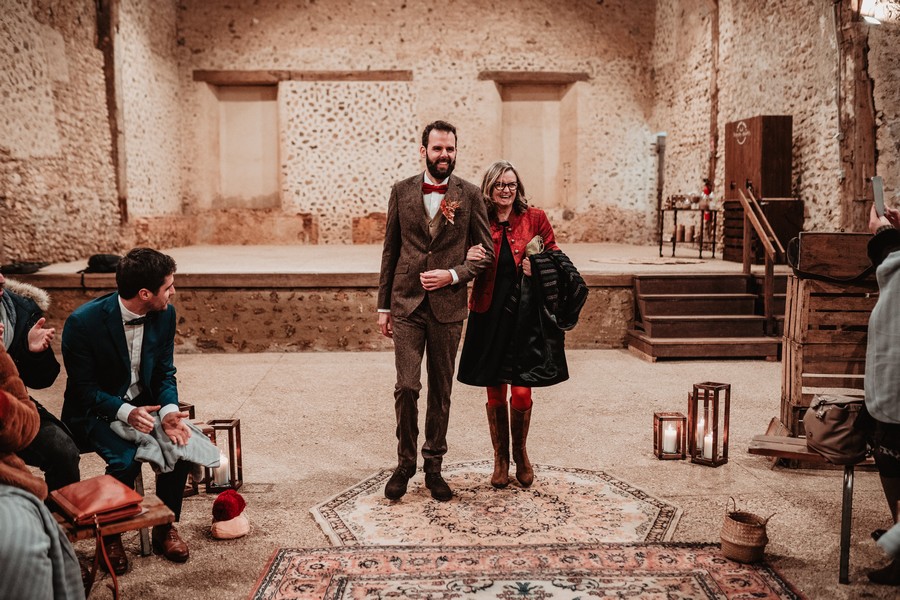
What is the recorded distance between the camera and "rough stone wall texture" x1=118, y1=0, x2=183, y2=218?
32.3ft

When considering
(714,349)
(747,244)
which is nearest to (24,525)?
(714,349)

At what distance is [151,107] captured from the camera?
1066cm

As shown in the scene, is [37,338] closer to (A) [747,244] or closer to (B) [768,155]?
(A) [747,244]

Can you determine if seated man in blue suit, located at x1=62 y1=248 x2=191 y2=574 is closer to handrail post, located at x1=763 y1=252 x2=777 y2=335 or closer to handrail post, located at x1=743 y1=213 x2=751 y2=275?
handrail post, located at x1=763 y1=252 x2=777 y2=335

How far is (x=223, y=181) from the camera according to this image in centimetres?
1242

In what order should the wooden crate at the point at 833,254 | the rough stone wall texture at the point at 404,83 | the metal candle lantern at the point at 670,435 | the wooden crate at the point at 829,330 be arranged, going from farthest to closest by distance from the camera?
the rough stone wall texture at the point at 404,83, the metal candle lantern at the point at 670,435, the wooden crate at the point at 829,330, the wooden crate at the point at 833,254

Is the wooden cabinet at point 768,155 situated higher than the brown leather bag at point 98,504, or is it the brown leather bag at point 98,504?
the wooden cabinet at point 768,155

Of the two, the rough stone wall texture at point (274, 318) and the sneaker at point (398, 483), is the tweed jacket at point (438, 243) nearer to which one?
the sneaker at point (398, 483)

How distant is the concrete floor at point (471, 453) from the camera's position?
2.70 m

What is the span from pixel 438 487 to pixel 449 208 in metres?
1.18

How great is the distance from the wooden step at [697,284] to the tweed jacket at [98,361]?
511 centimetres

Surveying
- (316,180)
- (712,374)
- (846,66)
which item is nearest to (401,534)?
(712,374)

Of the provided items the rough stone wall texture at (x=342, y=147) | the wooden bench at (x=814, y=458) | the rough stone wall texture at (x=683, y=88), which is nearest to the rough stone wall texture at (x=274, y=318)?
the wooden bench at (x=814, y=458)

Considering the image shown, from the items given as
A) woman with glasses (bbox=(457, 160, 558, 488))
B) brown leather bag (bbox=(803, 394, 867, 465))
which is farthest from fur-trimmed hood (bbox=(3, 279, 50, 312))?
brown leather bag (bbox=(803, 394, 867, 465))
